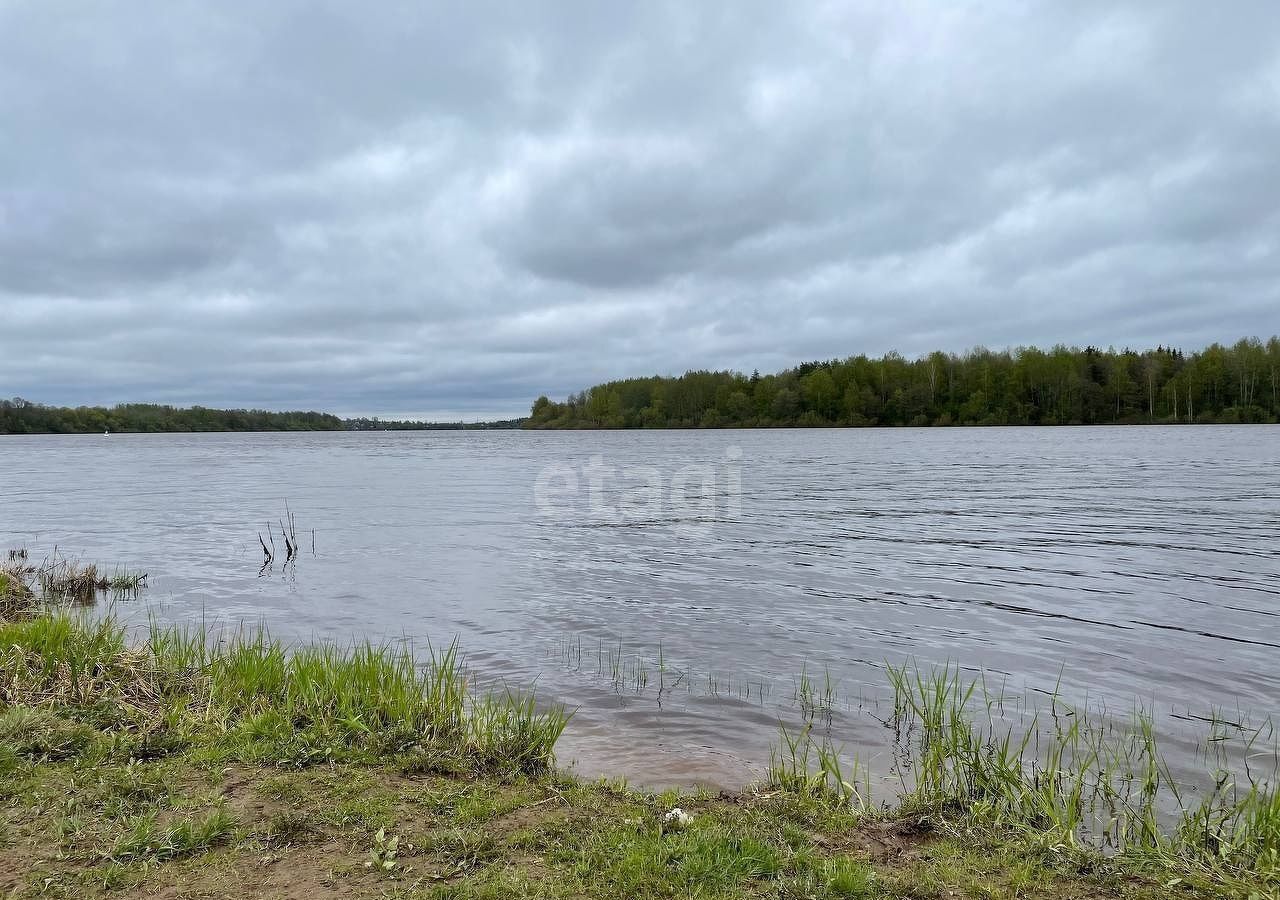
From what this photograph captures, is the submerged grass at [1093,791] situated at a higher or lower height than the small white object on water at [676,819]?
lower

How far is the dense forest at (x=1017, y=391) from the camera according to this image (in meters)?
139

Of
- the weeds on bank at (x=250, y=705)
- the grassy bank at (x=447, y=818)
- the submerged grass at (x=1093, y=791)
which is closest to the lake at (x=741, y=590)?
the submerged grass at (x=1093, y=791)

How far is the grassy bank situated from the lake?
139 centimetres

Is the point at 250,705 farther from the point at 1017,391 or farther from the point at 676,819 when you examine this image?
the point at 1017,391

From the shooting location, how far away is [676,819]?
5520mm

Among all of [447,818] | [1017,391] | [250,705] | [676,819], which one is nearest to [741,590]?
[250,705]

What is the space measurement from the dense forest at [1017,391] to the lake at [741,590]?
124 metres

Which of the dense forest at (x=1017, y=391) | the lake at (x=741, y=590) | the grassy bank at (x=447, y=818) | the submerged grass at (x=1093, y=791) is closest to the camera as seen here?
the grassy bank at (x=447, y=818)

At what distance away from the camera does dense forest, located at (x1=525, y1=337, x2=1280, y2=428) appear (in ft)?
457

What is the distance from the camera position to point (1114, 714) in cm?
896

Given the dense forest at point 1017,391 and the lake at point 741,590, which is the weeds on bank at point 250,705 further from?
the dense forest at point 1017,391

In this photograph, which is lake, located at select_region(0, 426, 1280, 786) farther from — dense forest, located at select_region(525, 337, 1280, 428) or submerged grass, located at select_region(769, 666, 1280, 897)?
dense forest, located at select_region(525, 337, 1280, 428)

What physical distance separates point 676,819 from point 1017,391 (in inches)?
6754

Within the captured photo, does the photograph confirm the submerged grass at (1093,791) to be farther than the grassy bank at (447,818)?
Yes
